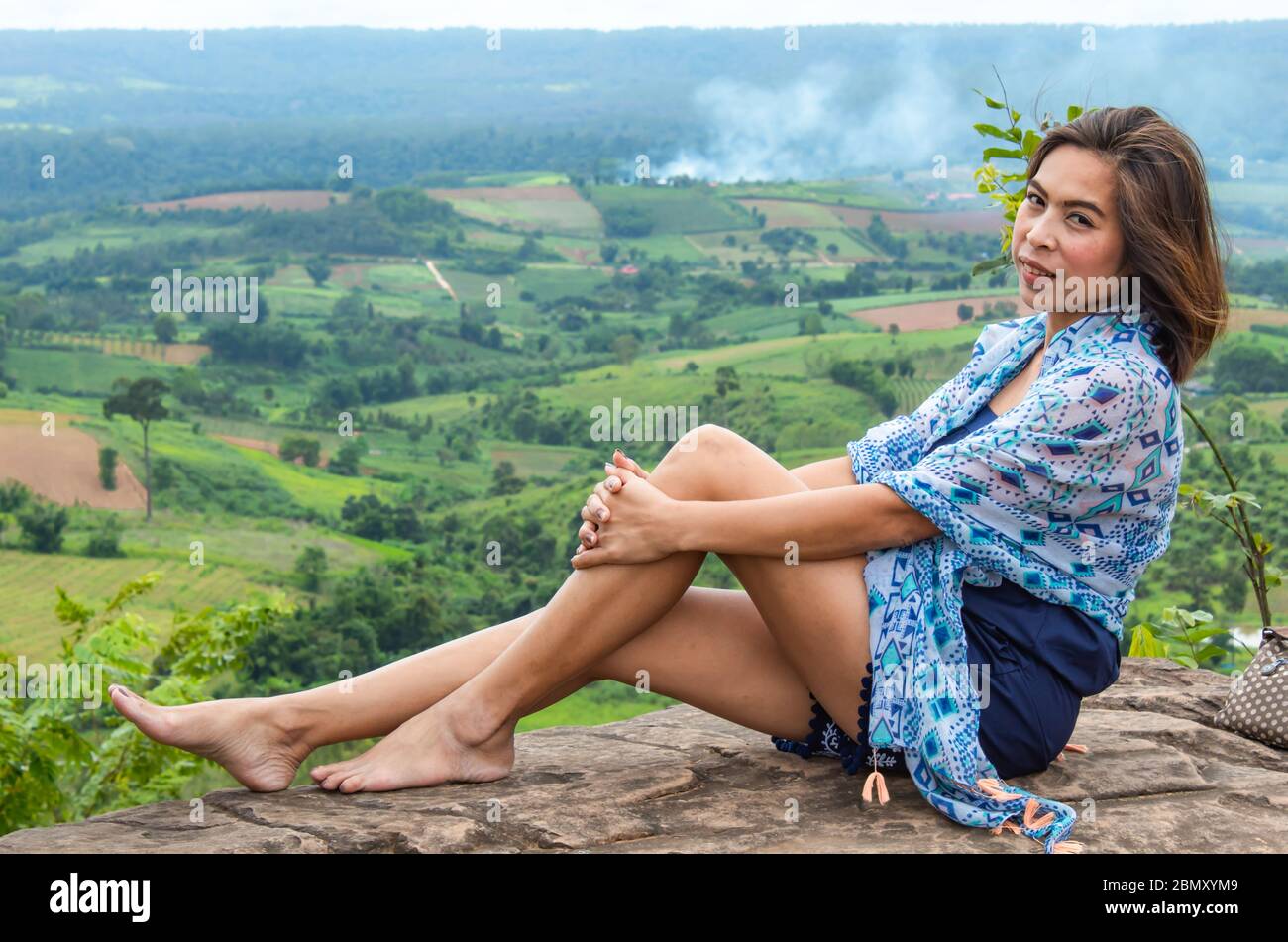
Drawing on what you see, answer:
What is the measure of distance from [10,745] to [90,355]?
4718cm

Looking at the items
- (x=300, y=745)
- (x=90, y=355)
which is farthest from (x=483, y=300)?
(x=300, y=745)

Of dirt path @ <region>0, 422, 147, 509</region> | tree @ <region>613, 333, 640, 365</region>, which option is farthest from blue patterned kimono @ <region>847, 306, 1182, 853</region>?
tree @ <region>613, 333, 640, 365</region>

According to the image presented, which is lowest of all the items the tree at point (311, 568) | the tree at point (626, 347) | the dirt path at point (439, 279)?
the tree at point (311, 568)

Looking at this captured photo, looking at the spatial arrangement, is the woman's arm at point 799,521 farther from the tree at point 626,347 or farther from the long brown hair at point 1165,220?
the tree at point 626,347

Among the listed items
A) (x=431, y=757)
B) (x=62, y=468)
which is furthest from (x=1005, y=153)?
(x=62, y=468)

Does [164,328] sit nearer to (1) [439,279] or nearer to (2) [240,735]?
(1) [439,279]

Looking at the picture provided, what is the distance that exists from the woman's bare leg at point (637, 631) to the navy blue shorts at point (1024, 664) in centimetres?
12

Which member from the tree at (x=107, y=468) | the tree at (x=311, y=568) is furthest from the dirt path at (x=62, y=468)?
the tree at (x=311, y=568)

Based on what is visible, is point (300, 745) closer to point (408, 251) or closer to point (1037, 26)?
point (408, 251)

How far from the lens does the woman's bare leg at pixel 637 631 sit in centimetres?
270

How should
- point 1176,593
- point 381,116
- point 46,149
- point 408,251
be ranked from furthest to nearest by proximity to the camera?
point 381,116 < point 46,149 < point 408,251 < point 1176,593

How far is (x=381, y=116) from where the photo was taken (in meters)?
106

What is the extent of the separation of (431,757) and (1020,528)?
1332 mm

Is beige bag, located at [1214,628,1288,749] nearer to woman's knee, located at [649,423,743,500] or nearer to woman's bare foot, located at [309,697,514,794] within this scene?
woman's knee, located at [649,423,743,500]
